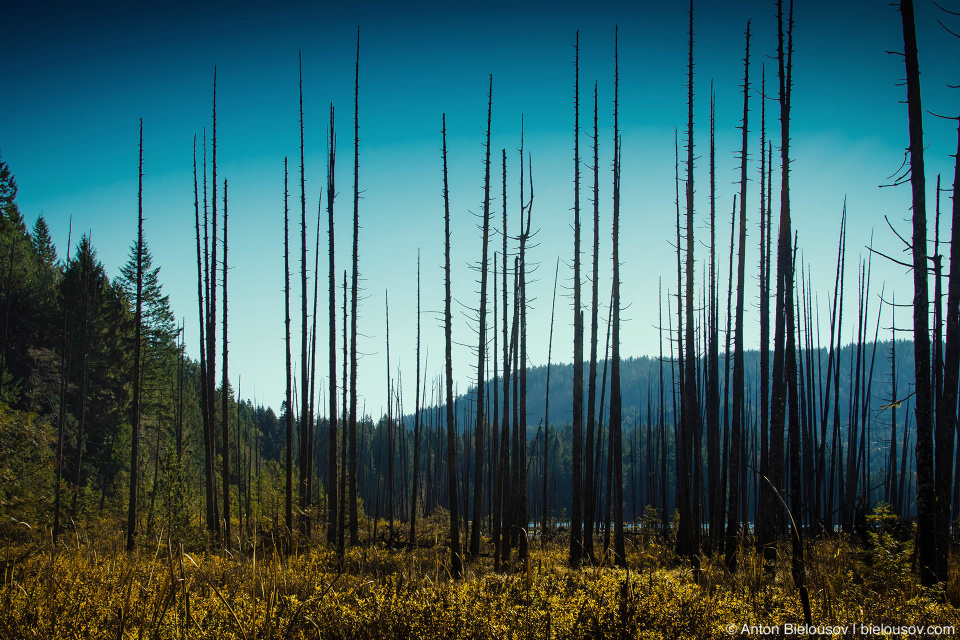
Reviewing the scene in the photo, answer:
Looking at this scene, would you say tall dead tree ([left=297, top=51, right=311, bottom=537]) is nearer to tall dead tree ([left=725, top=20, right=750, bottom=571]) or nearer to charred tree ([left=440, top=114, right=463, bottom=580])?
charred tree ([left=440, top=114, right=463, bottom=580])

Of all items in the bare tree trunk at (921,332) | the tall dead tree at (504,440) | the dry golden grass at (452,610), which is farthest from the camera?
the tall dead tree at (504,440)

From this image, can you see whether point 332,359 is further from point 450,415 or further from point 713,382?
point 713,382

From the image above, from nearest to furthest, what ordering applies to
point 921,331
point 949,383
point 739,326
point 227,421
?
point 921,331 → point 949,383 → point 739,326 → point 227,421

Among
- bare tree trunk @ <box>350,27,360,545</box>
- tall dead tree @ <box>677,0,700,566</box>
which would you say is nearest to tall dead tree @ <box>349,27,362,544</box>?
bare tree trunk @ <box>350,27,360,545</box>

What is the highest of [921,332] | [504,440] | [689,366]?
[921,332]

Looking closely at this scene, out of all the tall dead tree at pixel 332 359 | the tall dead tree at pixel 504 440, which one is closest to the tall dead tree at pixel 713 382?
the tall dead tree at pixel 504 440

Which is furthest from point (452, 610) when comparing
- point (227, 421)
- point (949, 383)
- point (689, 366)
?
point (227, 421)

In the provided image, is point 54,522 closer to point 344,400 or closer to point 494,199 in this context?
point 344,400

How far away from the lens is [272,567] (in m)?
4.07

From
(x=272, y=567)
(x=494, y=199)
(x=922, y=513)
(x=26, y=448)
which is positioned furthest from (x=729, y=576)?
(x=26, y=448)

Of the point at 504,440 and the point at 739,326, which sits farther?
the point at 504,440

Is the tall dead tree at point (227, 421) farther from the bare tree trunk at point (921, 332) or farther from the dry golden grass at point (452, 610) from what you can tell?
the bare tree trunk at point (921, 332)

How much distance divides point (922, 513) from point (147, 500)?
23.3 metres

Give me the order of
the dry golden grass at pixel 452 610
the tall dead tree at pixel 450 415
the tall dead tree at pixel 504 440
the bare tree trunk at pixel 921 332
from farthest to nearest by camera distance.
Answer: the tall dead tree at pixel 504 440
the tall dead tree at pixel 450 415
the bare tree trunk at pixel 921 332
the dry golden grass at pixel 452 610
